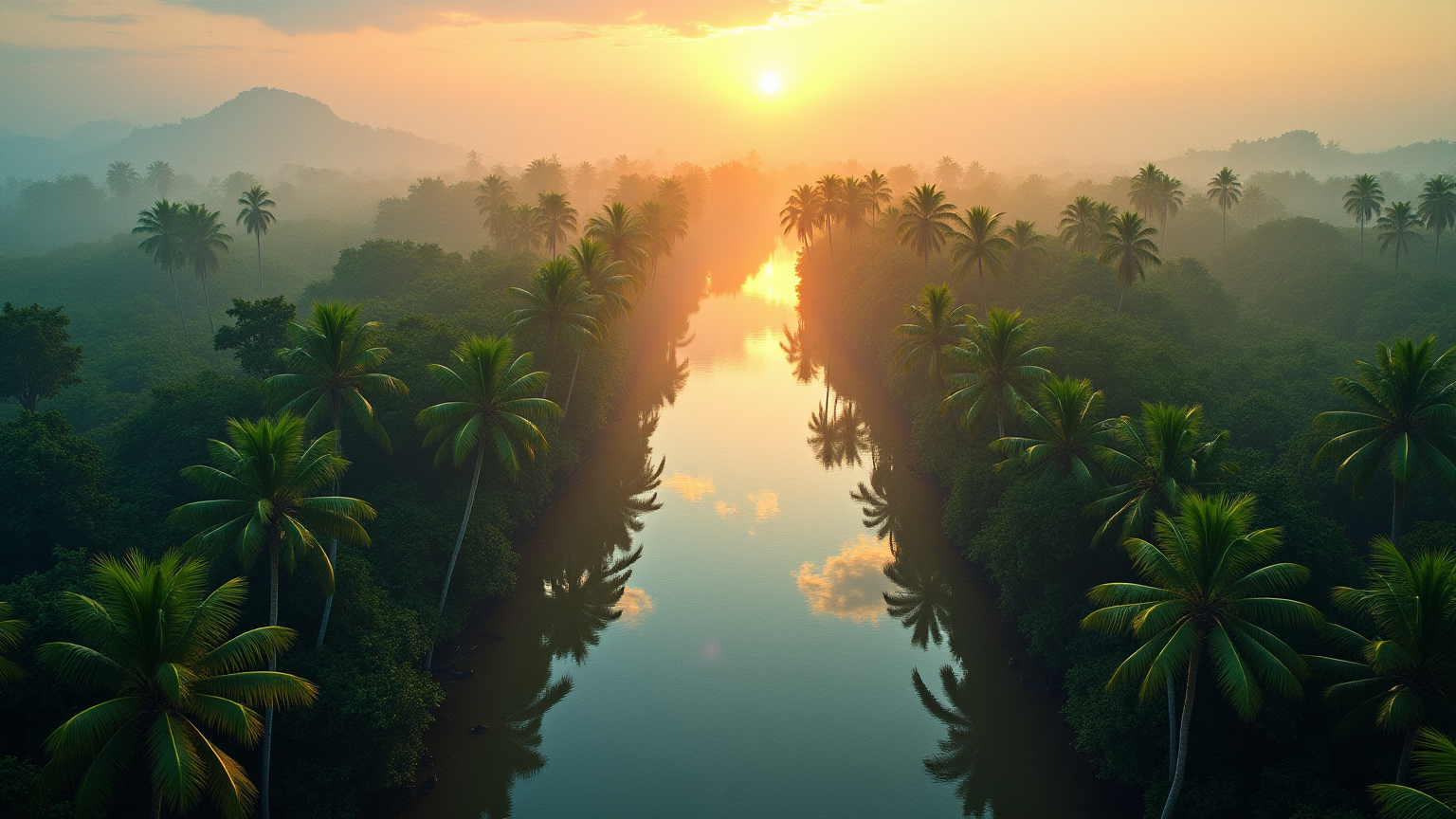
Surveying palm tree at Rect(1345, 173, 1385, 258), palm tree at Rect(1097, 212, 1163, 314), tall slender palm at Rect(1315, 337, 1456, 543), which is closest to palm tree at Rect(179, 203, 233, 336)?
palm tree at Rect(1097, 212, 1163, 314)

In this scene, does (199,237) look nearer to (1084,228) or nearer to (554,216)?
(554,216)

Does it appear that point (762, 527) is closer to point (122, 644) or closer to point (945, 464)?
point (945, 464)

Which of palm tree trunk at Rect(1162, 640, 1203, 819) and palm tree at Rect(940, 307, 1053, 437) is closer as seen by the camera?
palm tree trunk at Rect(1162, 640, 1203, 819)

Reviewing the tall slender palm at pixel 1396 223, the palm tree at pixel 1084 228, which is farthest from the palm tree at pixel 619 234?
the tall slender palm at pixel 1396 223

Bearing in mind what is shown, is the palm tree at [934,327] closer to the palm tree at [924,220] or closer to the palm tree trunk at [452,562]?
the palm tree at [924,220]

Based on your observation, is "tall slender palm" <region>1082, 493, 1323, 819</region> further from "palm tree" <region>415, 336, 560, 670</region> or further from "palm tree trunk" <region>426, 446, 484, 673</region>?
"palm tree trunk" <region>426, 446, 484, 673</region>

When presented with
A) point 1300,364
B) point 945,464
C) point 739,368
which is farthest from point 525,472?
point 1300,364

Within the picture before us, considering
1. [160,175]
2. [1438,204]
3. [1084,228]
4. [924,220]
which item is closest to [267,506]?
[924,220]
